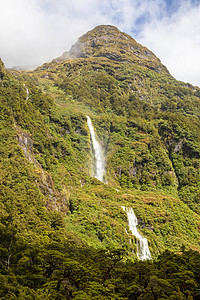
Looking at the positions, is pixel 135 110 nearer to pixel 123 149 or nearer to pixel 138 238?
Answer: pixel 123 149

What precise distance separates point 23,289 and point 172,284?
980cm

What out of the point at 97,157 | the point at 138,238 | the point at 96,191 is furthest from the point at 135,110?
the point at 138,238

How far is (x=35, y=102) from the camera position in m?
67.6

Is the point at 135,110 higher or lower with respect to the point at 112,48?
lower

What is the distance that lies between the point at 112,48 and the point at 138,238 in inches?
5853

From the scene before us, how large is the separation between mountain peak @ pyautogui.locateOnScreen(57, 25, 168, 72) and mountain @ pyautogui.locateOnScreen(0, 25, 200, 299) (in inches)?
1155

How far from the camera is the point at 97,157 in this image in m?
74.1

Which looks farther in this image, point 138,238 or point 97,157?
point 97,157

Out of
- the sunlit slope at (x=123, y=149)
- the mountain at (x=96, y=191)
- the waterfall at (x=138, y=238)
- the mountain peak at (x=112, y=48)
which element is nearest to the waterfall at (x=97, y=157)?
the sunlit slope at (x=123, y=149)

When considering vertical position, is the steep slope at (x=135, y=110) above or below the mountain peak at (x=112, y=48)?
below

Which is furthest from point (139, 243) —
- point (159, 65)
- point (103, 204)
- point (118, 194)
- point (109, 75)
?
point (159, 65)

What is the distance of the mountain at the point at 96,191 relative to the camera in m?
15.5

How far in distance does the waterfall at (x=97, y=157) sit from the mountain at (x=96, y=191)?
88.5 inches

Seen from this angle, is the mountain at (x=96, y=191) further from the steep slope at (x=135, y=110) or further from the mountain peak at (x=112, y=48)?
the mountain peak at (x=112, y=48)
